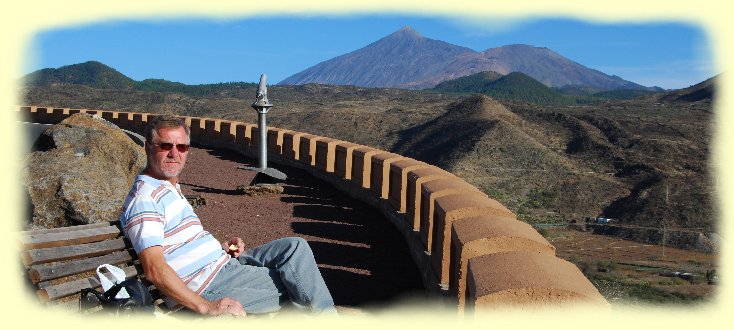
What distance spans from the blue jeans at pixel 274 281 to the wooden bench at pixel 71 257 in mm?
371

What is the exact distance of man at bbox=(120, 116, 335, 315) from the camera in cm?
364

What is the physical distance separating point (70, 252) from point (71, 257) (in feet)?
0.11

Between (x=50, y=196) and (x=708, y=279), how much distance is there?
31616mm

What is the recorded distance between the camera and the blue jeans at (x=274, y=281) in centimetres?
395

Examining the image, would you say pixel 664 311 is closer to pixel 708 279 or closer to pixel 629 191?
pixel 708 279

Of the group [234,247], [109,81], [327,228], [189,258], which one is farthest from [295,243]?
[109,81]

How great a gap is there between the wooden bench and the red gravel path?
2.15 m

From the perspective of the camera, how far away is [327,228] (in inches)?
336

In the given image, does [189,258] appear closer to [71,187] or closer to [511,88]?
[71,187]

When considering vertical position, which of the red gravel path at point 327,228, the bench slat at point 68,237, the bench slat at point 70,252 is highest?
the bench slat at point 68,237

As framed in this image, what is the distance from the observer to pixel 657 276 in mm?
34781

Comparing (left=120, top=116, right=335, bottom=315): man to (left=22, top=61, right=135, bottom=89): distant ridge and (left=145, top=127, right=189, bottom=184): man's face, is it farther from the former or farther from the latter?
(left=22, top=61, right=135, bottom=89): distant ridge

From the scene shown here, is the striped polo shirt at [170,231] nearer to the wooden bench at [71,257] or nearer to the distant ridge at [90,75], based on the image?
the wooden bench at [71,257]

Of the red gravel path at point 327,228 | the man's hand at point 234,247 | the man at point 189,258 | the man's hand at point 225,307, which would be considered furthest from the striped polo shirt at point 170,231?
the red gravel path at point 327,228
